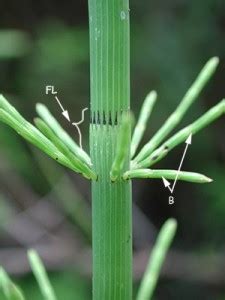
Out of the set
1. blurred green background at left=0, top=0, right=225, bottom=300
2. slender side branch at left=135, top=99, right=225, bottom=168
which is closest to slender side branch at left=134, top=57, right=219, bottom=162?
slender side branch at left=135, top=99, right=225, bottom=168

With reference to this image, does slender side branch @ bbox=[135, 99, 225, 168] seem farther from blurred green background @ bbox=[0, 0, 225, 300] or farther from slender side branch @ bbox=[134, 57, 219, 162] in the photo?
blurred green background @ bbox=[0, 0, 225, 300]

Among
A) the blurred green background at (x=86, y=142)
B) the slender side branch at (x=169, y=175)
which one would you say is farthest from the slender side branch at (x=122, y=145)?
the blurred green background at (x=86, y=142)

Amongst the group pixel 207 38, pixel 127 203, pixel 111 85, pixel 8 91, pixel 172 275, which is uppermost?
pixel 207 38

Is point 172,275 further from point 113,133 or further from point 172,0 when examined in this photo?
point 113,133

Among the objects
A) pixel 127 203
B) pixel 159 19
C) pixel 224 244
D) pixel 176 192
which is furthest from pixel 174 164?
pixel 127 203

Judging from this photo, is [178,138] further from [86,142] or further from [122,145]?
[86,142]

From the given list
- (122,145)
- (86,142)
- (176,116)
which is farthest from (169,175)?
(86,142)
